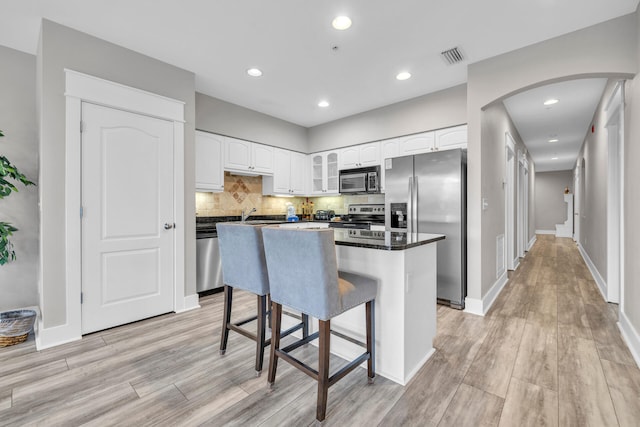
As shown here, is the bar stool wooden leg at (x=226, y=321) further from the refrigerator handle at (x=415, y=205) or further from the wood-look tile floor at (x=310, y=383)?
the refrigerator handle at (x=415, y=205)

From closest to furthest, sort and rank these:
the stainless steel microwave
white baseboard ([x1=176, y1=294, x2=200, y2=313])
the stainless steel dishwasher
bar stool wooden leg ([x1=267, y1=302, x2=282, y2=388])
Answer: bar stool wooden leg ([x1=267, y1=302, x2=282, y2=388]) < white baseboard ([x1=176, y1=294, x2=200, y2=313]) < the stainless steel dishwasher < the stainless steel microwave

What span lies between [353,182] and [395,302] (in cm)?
314

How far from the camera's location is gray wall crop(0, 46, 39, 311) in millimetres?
2678

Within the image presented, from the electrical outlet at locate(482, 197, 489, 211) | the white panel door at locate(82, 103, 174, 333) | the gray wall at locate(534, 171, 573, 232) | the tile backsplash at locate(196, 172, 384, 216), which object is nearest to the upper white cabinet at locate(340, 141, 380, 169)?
the tile backsplash at locate(196, 172, 384, 216)

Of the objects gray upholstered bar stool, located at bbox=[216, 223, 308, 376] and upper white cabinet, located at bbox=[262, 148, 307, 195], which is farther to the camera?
upper white cabinet, located at bbox=[262, 148, 307, 195]

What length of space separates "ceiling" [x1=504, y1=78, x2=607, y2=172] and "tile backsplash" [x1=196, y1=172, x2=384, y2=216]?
8.17 feet

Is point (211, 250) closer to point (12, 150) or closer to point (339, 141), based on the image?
point (12, 150)

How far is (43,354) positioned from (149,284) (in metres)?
0.88

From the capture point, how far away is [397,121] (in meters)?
4.29

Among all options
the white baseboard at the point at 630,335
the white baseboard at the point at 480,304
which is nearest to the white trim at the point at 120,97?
the white baseboard at the point at 480,304

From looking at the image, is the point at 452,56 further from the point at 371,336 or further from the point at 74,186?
the point at 74,186

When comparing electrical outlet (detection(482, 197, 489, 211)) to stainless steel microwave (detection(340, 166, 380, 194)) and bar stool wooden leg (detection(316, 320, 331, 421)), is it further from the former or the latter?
bar stool wooden leg (detection(316, 320, 331, 421))

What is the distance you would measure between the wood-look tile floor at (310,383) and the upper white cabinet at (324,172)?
3.06m

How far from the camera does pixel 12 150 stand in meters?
2.71
